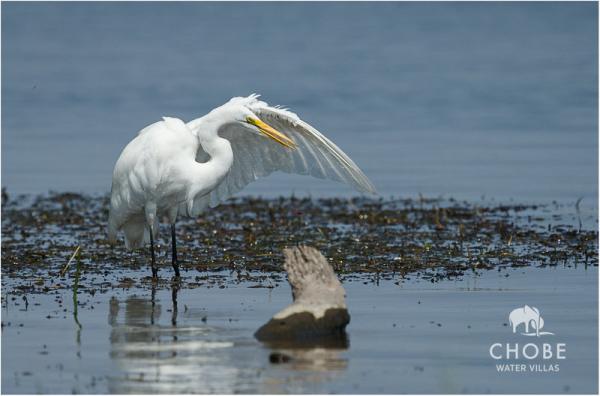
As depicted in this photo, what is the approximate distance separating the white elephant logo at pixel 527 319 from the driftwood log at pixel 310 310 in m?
1.13

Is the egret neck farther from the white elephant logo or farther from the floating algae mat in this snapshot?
the white elephant logo

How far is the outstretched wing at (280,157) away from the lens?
10359 millimetres

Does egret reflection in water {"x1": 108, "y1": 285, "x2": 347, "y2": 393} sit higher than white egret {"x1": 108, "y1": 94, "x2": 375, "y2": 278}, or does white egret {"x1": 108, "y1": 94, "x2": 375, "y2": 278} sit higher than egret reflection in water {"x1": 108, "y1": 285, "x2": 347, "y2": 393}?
white egret {"x1": 108, "y1": 94, "x2": 375, "y2": 278}

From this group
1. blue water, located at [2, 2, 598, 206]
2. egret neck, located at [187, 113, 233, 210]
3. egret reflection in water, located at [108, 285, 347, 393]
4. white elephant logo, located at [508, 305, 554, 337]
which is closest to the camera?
egret reflection in water, located at [108, 285, 347, 393]

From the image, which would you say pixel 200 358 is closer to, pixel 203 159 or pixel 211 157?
pixel 211 157

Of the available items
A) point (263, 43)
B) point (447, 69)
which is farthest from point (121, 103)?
point (263, 43)

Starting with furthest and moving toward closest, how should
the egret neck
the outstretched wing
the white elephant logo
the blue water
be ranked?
the blue water < the outstretched wing < the egret neck < the white elephant logo

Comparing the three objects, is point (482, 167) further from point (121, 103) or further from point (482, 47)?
point (482, 47)

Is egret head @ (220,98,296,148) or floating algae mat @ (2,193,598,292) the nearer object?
egret head @ (220,98,296,148)

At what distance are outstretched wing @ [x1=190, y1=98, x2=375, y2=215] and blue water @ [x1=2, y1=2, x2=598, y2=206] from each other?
375cm

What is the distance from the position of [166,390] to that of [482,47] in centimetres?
3167

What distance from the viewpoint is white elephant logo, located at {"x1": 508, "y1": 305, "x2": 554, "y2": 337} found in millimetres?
7781

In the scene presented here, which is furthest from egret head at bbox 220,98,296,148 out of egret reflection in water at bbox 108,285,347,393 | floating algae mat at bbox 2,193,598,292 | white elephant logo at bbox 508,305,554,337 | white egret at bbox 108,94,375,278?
white elephant logo at bbox 508,305,554,337

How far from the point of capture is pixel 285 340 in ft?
24.3
